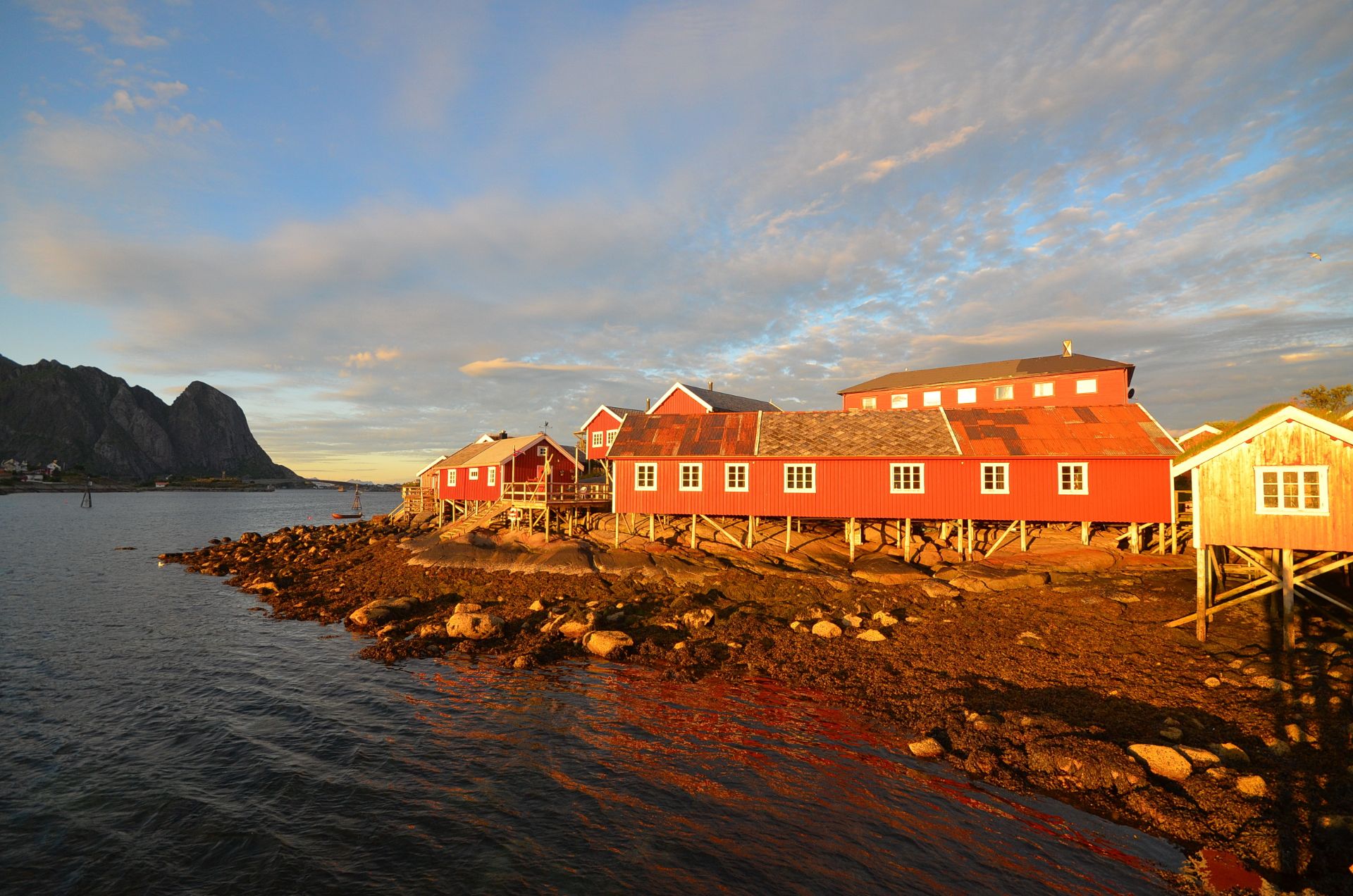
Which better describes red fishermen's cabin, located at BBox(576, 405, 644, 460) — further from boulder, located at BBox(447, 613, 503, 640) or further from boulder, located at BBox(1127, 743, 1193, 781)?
boulder, located at BBox(1127, 743, 1193, 781)

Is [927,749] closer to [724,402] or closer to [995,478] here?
[995,478]

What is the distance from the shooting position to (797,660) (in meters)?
19.1

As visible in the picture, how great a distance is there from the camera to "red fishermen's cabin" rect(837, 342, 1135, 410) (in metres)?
43.6

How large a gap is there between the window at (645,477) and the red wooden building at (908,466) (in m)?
0.05

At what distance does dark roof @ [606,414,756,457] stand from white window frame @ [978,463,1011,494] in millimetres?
10792

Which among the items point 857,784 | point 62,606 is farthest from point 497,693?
point 62,606

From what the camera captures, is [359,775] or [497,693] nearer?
[359,775]

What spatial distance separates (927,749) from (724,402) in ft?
119

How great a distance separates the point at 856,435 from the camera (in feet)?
102

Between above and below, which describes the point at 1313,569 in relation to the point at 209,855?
above

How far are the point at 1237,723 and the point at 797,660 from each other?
10253 mm

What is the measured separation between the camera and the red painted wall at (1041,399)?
4347 centimetres

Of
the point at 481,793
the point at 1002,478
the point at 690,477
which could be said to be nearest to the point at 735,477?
the point at 690,477

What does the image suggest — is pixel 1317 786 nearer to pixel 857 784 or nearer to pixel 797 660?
pixel 857 784
